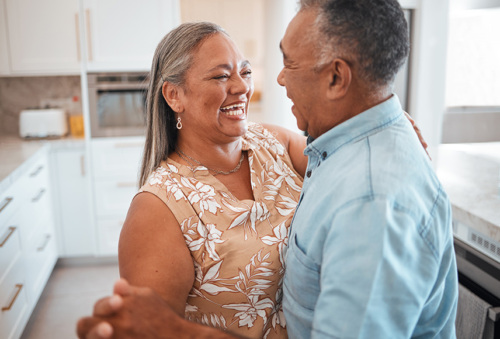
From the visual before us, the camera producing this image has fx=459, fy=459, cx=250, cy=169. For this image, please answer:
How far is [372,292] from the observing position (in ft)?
2.44

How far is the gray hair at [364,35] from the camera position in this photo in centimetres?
84

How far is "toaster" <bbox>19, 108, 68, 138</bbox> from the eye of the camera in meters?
3.38

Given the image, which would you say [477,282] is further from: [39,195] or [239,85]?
[39,195]

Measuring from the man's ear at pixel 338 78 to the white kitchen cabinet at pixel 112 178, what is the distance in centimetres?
262

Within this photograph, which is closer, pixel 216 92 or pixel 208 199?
pixel 208 199

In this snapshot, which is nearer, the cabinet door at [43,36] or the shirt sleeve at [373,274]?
the shirt sleeve at [373,274]

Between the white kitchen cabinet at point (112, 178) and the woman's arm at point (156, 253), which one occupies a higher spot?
the woman's arm at point (156, 253)

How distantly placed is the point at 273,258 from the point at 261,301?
0.13 m

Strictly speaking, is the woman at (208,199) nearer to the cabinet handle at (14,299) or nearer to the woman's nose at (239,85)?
the woman's nose at (239,85)

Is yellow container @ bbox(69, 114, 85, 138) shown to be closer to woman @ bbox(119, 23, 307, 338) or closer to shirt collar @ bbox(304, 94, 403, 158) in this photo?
woman @ bbox(119, 23, 307, 338)

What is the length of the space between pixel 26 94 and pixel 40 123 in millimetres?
534

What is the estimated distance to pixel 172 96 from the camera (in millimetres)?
1415

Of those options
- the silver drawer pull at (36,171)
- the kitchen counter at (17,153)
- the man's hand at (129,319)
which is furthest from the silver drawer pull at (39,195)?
the man's hand at (129,319)

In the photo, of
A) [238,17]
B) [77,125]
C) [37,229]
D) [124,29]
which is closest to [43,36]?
[124,29]
